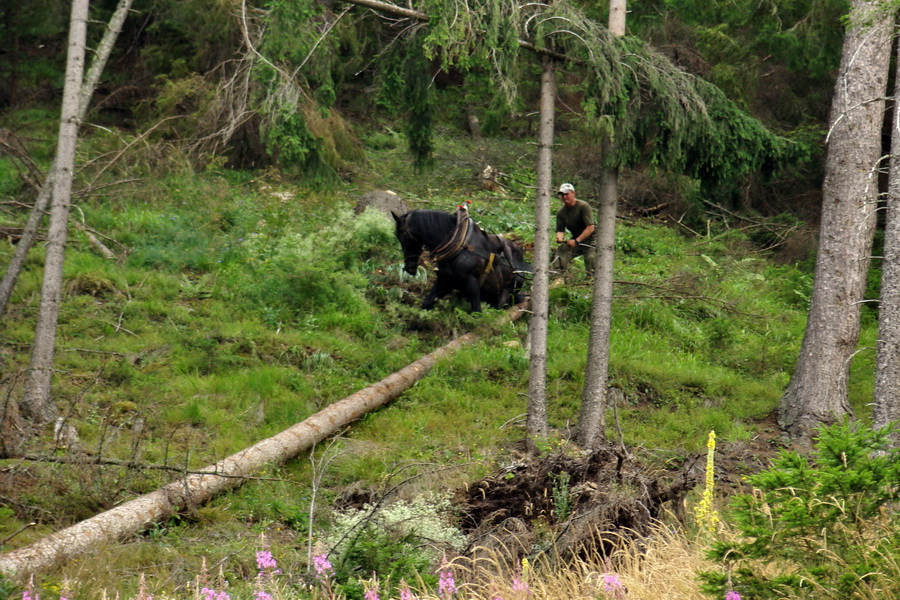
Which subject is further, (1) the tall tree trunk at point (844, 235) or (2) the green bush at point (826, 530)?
(1) the tall tree trunk at point (844, 235)

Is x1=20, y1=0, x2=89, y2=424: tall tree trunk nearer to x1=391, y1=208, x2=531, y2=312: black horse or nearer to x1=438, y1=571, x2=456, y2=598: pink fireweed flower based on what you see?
x1=391, y1=208, x2=531, y2=312: black horse

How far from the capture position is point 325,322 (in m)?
13.3

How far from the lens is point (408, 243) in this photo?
528 inches

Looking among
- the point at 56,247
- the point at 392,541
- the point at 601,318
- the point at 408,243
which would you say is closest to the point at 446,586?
the point at 392,541

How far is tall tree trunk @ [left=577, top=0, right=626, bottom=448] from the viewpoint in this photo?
10.7 metres

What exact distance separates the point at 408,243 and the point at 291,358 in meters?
2.50

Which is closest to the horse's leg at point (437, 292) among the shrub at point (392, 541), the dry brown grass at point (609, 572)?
the shrub at point (392, 541)

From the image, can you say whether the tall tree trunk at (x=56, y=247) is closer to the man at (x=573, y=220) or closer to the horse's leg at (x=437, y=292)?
the horse's leg at (x=437, y=292)

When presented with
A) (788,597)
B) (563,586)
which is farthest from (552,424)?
(788,597)

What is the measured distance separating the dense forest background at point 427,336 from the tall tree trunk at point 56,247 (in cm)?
30

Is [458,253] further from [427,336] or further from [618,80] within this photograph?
[618,80]

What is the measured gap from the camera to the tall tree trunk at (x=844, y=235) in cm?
1082

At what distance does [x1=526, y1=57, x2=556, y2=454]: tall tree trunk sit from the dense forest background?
0.18m

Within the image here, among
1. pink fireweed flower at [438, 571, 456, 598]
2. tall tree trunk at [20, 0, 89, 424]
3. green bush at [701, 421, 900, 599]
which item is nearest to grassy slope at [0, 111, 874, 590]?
tall tree trunk at [20, 0, 89, 424]
